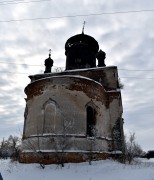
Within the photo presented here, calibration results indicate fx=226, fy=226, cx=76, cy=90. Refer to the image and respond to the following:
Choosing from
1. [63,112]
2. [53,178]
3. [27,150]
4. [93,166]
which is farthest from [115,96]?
[53,178]

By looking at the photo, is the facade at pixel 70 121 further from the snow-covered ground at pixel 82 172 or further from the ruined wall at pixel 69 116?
the snow-covered ground at pixel 82 172

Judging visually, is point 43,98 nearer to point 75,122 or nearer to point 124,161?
point 75,122

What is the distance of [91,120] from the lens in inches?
543

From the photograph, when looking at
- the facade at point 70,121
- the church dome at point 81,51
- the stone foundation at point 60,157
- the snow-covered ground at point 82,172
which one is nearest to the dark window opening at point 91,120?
the facade at point 70,121

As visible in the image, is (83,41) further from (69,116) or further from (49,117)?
(49,117)

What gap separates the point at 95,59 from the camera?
19359 millimetres

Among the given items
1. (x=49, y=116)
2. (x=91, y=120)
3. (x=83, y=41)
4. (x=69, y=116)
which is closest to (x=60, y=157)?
(x=69, y=116)

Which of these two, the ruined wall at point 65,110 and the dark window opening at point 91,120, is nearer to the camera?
the ruined wall at point 65,110

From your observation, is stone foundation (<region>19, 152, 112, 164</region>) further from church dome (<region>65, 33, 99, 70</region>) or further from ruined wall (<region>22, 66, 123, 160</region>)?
church dome (<region>65, 33, 99, 70</region>)

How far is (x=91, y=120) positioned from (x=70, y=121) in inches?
61.3

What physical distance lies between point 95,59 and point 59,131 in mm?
8712

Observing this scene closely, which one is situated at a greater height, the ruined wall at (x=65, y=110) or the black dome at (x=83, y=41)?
the black dome at (x=83, y=41)

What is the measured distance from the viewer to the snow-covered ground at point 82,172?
890 cm

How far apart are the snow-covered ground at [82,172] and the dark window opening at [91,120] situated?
177 cm
